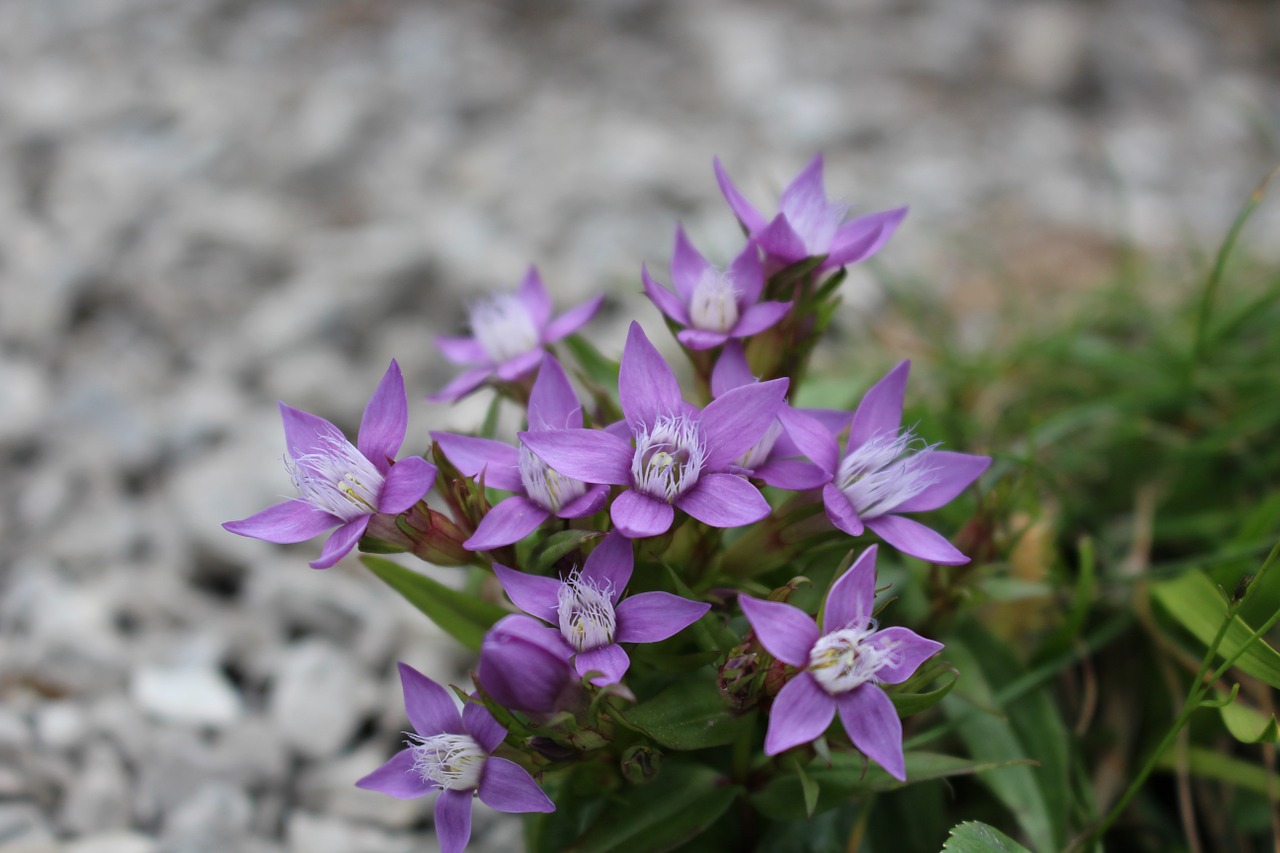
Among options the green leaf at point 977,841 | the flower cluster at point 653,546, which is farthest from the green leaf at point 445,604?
the green leaf at point 977,841

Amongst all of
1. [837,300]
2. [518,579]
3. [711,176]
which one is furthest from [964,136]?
[518,579]

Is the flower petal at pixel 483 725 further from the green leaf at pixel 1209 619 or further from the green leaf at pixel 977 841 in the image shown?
the green leaf at pixel 1209 619

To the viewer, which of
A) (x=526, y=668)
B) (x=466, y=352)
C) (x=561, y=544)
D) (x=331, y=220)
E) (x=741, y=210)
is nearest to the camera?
(x=526, y=668)

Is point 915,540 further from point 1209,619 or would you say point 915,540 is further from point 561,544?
point 1209,619

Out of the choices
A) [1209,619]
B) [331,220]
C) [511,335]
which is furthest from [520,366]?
[331,220]

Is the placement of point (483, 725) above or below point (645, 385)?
below

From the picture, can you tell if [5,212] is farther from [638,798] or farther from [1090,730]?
[1090,730]

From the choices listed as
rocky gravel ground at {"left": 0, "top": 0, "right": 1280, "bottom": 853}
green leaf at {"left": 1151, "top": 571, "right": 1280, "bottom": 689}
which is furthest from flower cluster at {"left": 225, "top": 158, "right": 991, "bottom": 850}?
rocky gravel ground at {"left": 0, "top": 0, "right": 1280, "bottom": 853}
